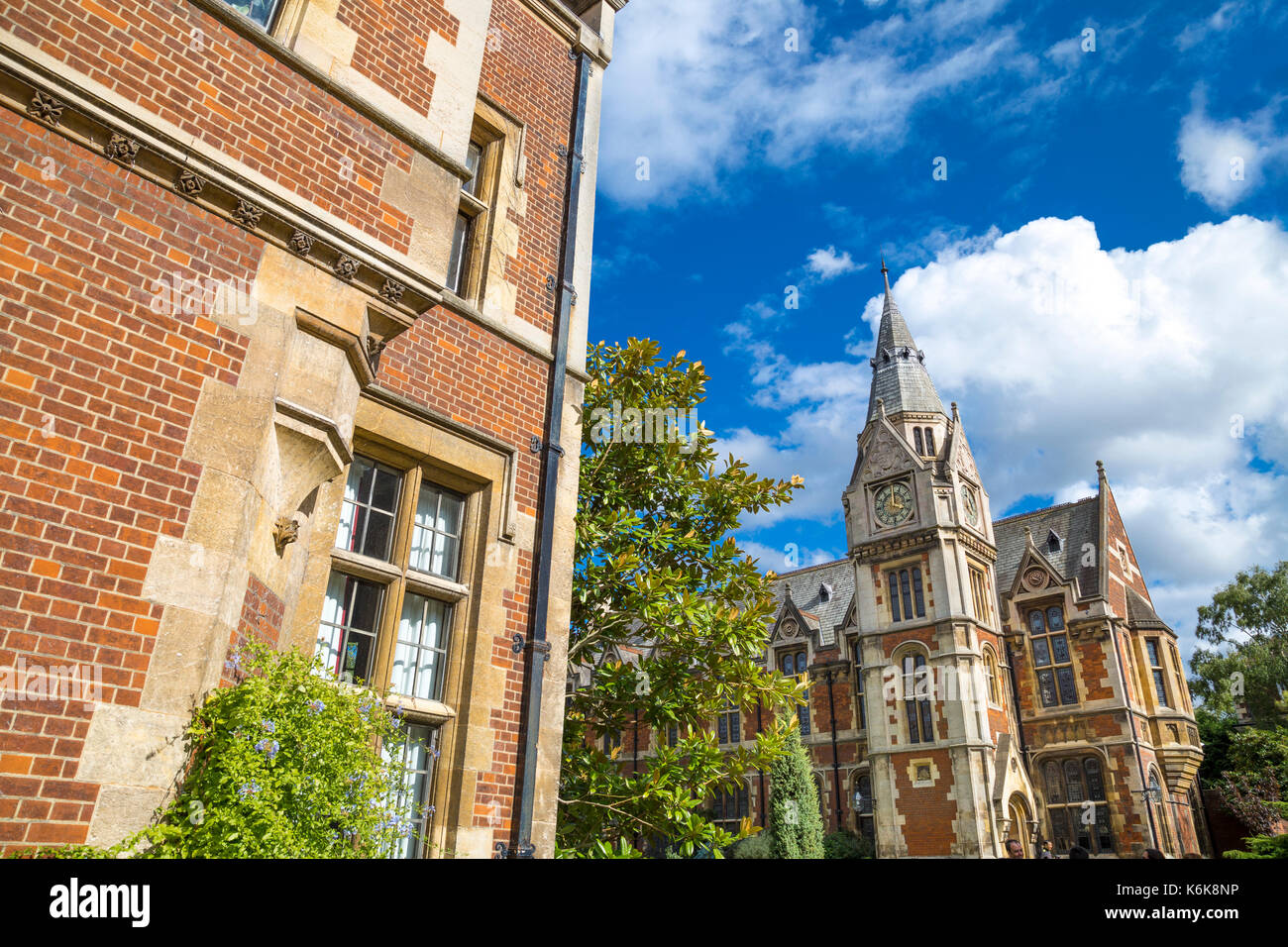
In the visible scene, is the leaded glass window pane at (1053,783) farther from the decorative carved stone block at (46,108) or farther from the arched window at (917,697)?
the decorative carved stone block at (46,108)

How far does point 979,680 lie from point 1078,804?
5.81 m

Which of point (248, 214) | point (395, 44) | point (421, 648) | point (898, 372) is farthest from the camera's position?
point (898, 372)

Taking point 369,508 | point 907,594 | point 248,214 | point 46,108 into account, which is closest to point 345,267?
point 248,214

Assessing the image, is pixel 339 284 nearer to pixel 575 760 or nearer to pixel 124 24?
pixel 124 24

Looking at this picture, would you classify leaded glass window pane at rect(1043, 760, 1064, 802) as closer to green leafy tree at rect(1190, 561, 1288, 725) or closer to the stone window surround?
green leafy tree at rect(1190, 561, 1288, 725)

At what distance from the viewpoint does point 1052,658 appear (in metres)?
31.0

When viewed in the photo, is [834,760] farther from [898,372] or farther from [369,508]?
[369,508]

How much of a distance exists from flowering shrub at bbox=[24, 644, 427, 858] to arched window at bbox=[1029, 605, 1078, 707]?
3222 centimetres

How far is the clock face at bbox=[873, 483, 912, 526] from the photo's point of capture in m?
32.1

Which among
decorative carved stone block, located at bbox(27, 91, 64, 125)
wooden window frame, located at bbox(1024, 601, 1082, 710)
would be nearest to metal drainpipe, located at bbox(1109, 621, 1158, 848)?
wooden window frame, located at bbox(1024, 601, 1082, 710)

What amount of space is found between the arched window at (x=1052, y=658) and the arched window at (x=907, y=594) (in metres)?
5.46

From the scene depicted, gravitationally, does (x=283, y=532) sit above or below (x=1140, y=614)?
below
